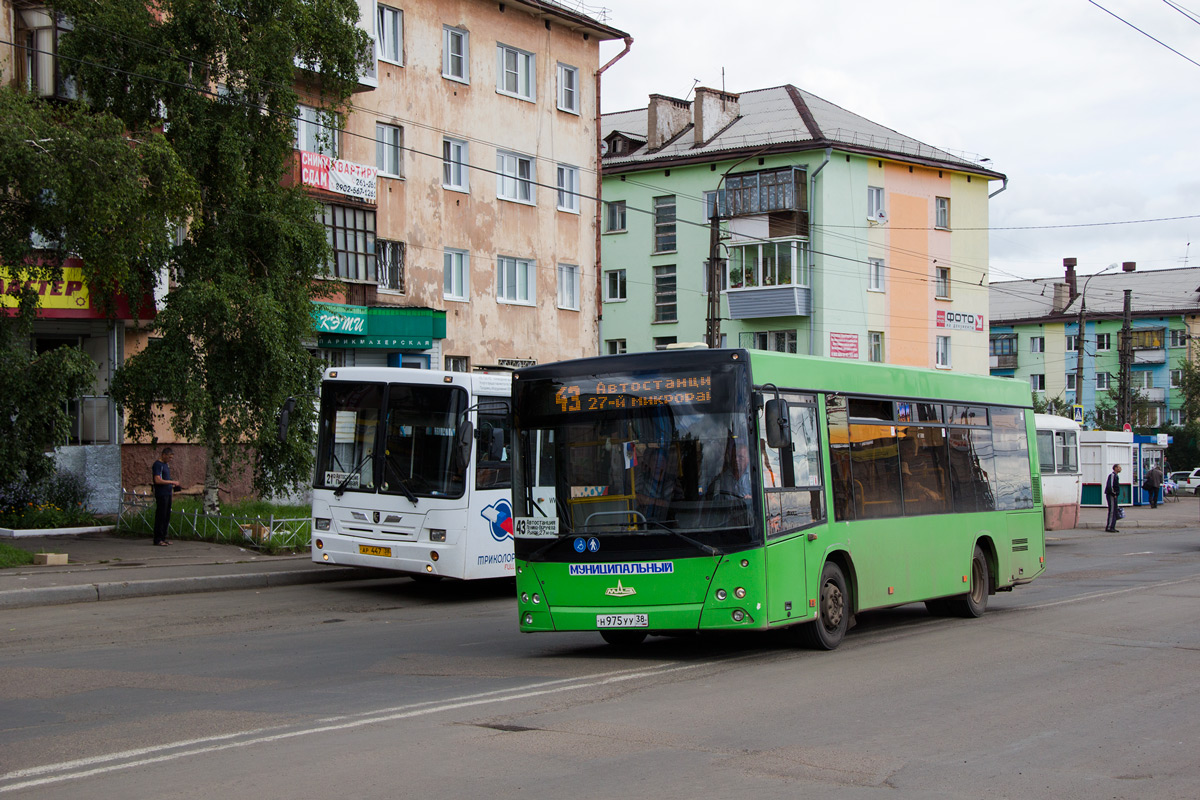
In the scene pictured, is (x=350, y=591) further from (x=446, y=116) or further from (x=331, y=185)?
(x=446, y=116)

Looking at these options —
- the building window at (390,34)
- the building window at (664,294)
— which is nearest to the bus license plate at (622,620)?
the building window at (390,34)

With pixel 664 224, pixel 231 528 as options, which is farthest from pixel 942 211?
pixel 231 528

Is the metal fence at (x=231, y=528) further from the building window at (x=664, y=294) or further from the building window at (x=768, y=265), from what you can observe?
the building window at (x=664, y=294)

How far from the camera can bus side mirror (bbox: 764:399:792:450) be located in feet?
33.4

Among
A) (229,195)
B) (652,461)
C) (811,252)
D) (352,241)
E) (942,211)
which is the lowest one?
(652,461)

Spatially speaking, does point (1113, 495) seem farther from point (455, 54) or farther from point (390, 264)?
point (455, 54)

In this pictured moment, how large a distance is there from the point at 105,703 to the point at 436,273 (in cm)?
2648

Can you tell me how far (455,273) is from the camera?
3538cm

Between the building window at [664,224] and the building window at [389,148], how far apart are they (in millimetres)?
22102

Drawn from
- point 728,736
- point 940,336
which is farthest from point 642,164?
point 728,736

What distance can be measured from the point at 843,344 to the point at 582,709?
42.7 metres

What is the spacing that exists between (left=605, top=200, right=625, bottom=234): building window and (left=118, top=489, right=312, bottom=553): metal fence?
3489cm

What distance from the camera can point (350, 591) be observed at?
17.8m

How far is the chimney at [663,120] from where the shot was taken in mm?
55812
